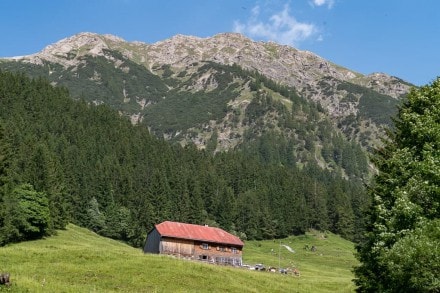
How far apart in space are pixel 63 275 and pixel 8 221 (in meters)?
39.3

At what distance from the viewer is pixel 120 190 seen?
152 m

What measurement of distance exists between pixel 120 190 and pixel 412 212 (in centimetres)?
12901

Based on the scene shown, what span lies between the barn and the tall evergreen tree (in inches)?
2231

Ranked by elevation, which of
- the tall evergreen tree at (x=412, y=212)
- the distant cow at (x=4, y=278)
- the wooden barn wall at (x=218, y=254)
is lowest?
the wooden barn wall at (x=218, y=254)

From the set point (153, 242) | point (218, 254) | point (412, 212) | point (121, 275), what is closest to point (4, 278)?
point (121, 275)

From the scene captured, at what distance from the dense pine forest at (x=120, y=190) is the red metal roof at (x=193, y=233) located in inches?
864

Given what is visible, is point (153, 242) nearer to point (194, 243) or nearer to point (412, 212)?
point (194, 243)

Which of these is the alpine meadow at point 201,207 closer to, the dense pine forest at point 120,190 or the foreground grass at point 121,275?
the foreground grass at point 121,275

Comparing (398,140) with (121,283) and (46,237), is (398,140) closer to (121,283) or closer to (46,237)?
Answer: (121,283)

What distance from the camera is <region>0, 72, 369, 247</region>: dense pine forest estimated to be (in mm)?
109125

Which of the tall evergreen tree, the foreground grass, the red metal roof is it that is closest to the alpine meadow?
the tall evergreen tree

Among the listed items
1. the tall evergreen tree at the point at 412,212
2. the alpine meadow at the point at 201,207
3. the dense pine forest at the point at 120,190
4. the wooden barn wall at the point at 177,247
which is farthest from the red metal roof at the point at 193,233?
the tall evergreen tree at the point at 412,212

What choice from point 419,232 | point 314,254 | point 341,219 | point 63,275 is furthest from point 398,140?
point 341,219

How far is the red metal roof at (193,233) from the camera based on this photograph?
95.4m
